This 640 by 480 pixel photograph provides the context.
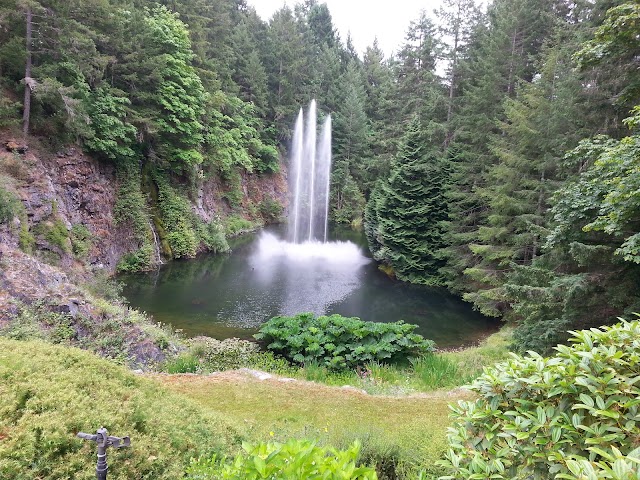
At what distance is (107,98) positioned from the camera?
18.6m

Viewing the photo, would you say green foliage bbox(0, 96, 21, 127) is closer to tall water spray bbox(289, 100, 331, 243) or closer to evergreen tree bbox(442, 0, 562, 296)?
evergreen tree bbox(442, 0, 562, 296)

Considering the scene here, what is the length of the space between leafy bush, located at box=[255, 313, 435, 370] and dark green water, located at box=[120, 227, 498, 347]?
2663 mm

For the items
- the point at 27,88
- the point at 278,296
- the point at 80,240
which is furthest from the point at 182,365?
the point at 27,88

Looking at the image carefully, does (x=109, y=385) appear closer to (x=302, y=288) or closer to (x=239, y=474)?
(x=239, y=474)

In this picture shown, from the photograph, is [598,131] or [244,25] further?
[244,25]

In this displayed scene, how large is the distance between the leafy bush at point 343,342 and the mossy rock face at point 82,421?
19.9ft

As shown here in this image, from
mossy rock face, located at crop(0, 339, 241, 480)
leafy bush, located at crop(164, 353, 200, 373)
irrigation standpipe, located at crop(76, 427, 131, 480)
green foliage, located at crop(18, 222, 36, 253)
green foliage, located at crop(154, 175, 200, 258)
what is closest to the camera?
irrigation standpipe, located at crop(76, 427, 131, 480)

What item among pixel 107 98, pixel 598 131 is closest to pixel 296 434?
pixel 598 131

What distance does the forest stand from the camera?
7887mm

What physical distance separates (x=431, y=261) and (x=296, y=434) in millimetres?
A: 17939

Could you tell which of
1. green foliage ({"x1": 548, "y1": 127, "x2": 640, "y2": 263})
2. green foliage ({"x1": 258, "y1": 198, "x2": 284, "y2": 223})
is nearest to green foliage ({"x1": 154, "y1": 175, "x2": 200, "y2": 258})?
green foliage ({"x1": 258, "y1": 198, "x2": 284, "y2": 223})

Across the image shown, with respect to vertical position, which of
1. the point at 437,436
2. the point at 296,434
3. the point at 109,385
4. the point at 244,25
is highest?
the point at 244,25

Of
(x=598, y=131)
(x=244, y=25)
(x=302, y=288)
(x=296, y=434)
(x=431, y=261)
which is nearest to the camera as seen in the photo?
(x=296, y=434)

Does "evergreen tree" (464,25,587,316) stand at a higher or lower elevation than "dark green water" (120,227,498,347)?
higher
